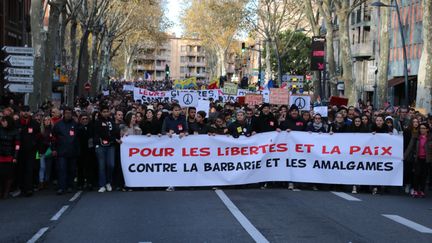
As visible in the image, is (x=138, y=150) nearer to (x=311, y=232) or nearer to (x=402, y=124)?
(x=311, y=232)

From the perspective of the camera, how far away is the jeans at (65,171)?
1552cm

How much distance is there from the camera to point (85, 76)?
49938 mm

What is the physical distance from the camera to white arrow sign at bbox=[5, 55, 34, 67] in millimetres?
21391

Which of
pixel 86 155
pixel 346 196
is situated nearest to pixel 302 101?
pixel 346 196

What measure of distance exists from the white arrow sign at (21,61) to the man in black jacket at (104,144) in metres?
6.42

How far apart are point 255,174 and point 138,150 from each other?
251 centimetres

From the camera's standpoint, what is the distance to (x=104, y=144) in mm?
15797

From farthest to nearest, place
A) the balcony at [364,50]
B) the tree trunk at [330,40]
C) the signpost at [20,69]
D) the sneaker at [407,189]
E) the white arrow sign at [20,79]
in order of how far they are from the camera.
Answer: the balcony at [364,50], the tree trunk at [330,40], the white arrow sign at [20,79], the signpost at [20,69], the sneaker at [407,189]

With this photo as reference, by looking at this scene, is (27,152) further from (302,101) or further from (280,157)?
(302,101)

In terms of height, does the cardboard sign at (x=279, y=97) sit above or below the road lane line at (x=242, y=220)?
above

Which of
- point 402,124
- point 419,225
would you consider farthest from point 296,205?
point 402,124

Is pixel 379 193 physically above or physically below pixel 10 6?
below

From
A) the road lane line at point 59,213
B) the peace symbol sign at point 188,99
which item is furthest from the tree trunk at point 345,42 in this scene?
the road lane line at point 59,213

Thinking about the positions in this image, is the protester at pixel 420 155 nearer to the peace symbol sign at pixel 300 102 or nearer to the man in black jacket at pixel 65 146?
the man in black jacket at pixel 65 146
